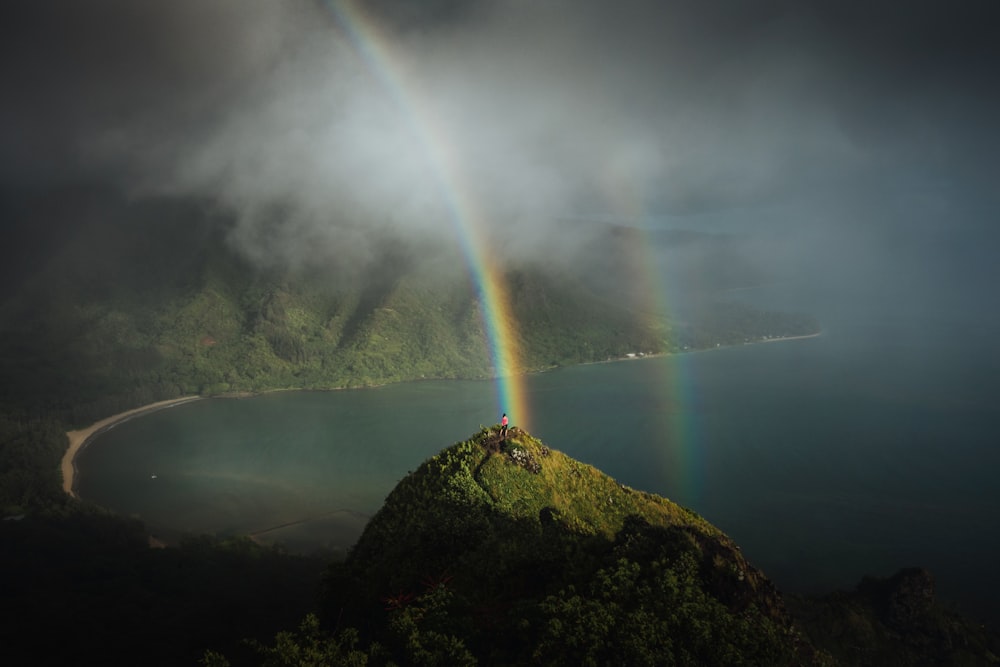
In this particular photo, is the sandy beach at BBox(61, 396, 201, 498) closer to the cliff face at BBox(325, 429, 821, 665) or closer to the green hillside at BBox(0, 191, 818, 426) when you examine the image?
the green hillside at BBox(0, 191, 818, 426)

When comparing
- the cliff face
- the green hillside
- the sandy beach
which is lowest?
the cliff face

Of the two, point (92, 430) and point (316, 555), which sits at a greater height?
point (92, 430)

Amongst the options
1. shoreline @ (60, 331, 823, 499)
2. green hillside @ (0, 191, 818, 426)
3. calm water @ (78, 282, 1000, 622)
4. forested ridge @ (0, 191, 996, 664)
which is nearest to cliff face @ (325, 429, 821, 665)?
forested ridge @ (0, 191, 996, 664)

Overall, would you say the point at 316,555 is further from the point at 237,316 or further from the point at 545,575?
the point at 237,316

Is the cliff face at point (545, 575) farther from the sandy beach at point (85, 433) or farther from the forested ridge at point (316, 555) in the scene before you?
the sandy beach at point (85, 433)

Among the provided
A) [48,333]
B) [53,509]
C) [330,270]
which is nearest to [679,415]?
[53,509]

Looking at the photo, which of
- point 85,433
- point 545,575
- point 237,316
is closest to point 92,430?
point 85,433
